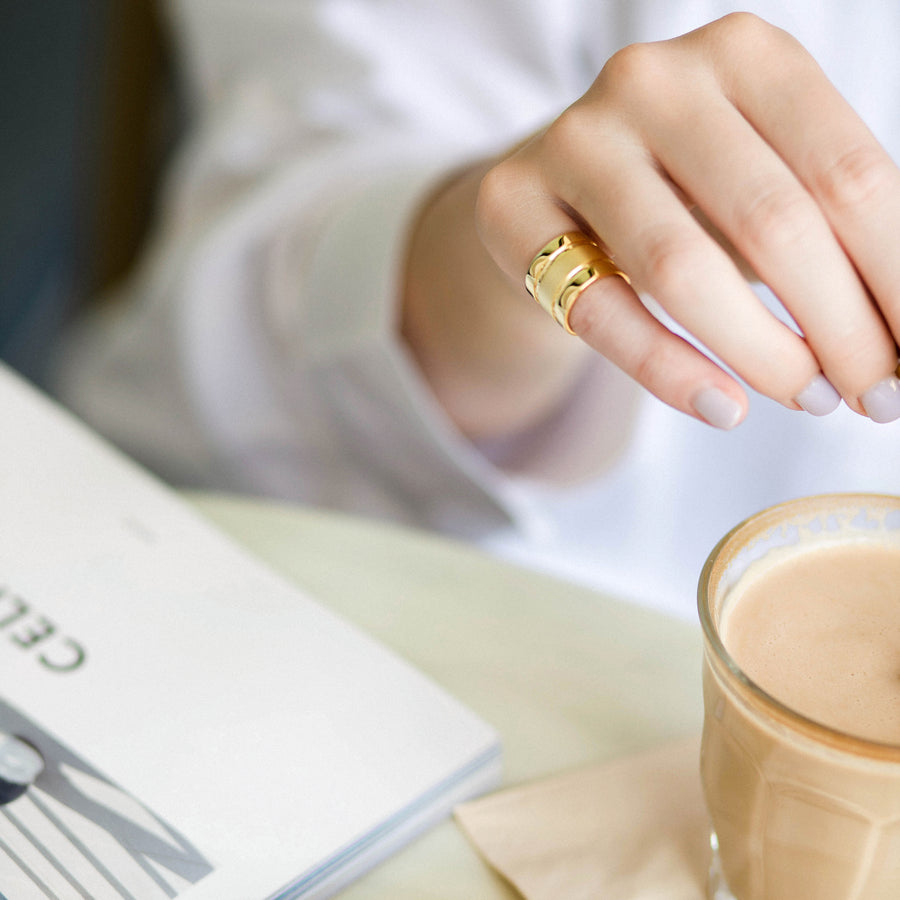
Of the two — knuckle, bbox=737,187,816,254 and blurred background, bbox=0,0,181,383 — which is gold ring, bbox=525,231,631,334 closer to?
knuckle, bbox=737,187,816,254

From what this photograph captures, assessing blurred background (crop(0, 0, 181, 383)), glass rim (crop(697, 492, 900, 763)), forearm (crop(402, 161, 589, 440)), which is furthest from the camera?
blurred background (crop(0, 0, 181, 383))

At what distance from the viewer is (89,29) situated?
1280 millimetres

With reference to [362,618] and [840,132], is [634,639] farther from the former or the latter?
[840,132]

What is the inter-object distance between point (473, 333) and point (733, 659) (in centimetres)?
31

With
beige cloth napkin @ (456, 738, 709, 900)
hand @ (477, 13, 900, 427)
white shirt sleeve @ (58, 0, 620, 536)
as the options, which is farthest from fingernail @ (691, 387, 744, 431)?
white shirt sleeve @ (58, 0, 620, 536)

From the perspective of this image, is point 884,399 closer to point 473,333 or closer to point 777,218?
point 777,218

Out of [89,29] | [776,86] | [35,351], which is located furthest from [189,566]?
[89,29]

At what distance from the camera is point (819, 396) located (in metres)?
0.25

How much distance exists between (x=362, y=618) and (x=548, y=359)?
20 centimetres

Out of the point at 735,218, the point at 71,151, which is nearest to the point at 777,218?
the point at 735,218

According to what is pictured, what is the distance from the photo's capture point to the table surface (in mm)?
322

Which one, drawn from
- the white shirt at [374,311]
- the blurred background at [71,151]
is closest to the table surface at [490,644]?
the white shirt at [374,311]

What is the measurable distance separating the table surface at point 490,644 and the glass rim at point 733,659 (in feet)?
0.34

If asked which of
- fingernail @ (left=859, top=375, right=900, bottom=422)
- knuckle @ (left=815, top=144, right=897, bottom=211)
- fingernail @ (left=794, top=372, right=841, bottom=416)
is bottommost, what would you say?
fingernail @ (left=859, top=375, right=900, bottom=422)
